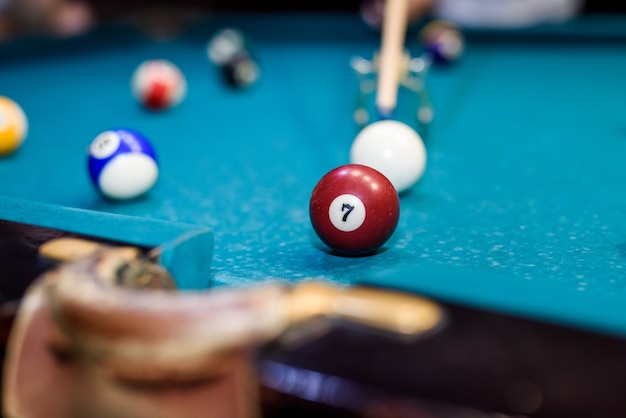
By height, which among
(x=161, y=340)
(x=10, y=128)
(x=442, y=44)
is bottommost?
(x=161, y=340)

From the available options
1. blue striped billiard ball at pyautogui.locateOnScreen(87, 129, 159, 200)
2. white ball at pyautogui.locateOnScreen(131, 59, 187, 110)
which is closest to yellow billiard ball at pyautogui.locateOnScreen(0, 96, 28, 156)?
blue striped billiard ball at pyautogui.locateOnScreen(87, 129, 159, 200)

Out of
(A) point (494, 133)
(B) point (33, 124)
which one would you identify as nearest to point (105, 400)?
(A) point (494, 133)

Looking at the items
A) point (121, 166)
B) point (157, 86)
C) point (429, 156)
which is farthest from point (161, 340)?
point (157, 86)

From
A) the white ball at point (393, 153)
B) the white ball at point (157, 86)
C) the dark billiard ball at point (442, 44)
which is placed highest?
the dark billiard ball at point (442, 44)

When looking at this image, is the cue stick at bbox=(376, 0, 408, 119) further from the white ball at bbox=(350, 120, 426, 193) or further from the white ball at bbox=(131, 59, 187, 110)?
the white ball at bbox=(131, 59, 187, 110)

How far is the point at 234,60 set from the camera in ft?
11.4

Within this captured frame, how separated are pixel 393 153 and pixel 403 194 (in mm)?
132

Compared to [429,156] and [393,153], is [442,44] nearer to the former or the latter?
[429,156]

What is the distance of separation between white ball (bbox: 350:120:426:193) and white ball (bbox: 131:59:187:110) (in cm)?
129

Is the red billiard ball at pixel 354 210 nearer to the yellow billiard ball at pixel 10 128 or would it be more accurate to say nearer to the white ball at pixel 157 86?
the yellow billiard ball at pixel 10 128

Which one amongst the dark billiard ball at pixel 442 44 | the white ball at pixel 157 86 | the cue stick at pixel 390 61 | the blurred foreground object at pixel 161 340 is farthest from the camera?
the dark billiard ball at pixel 442 44

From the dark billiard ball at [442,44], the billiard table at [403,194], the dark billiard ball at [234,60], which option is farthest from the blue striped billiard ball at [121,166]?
the dark billiard ball at [442,44]

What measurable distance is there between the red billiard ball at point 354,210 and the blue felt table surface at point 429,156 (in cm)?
4

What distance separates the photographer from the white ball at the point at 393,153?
194cm
